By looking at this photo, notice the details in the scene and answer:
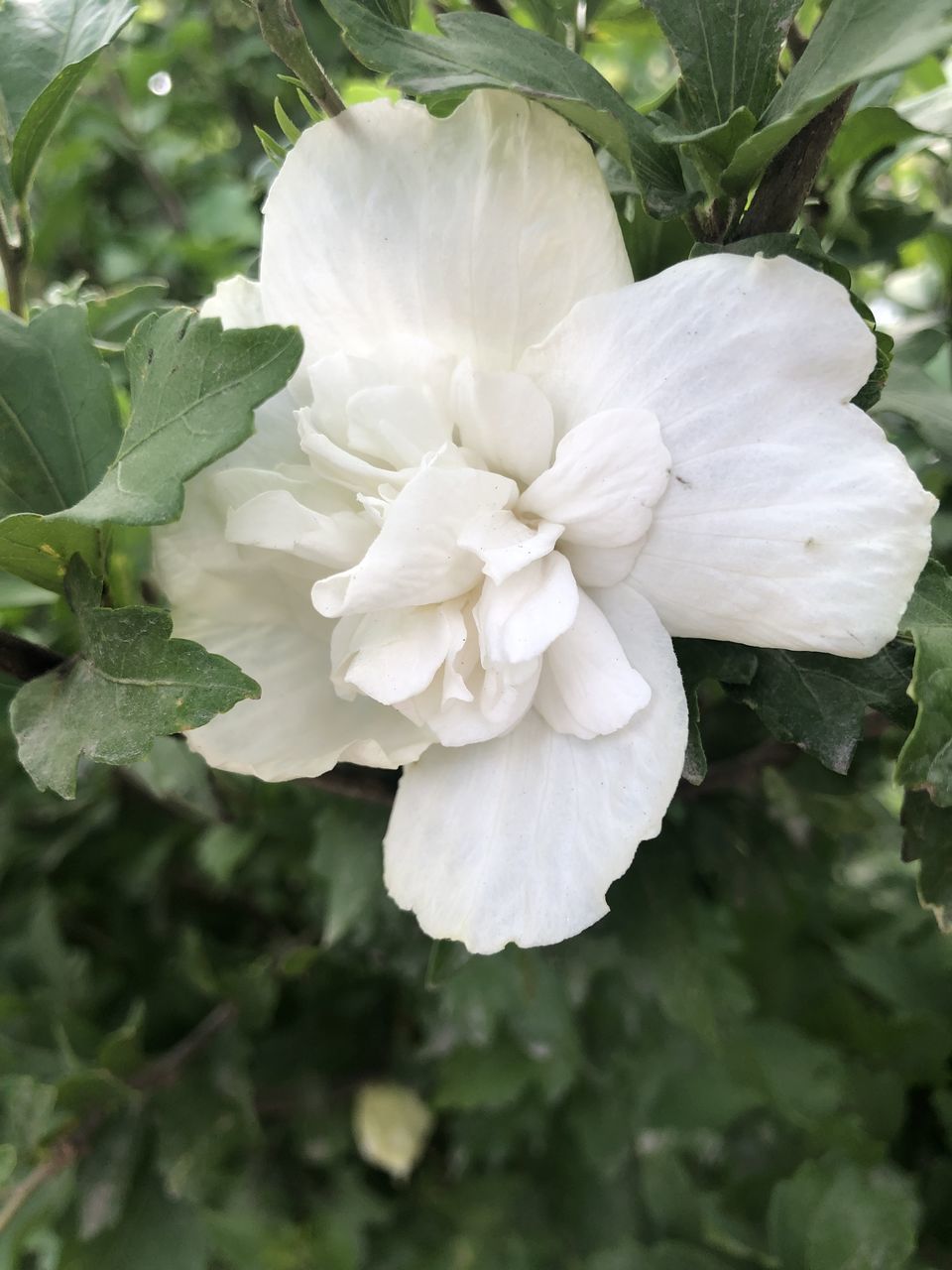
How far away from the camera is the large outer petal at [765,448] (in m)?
0.28

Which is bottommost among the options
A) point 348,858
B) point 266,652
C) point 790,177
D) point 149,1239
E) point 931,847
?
point 149,1239

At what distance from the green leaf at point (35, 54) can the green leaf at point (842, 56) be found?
0.85ft

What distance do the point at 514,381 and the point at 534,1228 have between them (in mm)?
904

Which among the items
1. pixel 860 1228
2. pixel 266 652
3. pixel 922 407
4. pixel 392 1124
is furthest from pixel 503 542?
pixel 392 1124

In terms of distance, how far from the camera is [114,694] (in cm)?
33

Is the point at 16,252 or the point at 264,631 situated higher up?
the point at 16,252

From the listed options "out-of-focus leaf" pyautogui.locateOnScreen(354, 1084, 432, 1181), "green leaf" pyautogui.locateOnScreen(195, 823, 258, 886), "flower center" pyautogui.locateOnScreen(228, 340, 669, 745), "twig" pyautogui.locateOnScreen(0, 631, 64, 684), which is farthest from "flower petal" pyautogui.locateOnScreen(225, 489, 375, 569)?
"out-of-focus leaf" pyautogui.locateOnScreen(354, 1084, 432, 1181)

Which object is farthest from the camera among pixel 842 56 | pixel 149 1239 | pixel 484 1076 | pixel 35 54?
pixel 484 1076

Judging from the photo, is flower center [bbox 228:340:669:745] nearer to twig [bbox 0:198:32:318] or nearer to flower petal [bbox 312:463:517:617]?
flower petal [bbox 312:463:517:617]

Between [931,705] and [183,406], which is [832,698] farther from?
[183,406]

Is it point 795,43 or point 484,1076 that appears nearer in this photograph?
point 795,43

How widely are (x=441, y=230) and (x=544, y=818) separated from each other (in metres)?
0.20

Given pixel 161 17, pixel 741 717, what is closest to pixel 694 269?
pixel 741 717

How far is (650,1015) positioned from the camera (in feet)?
2.84
